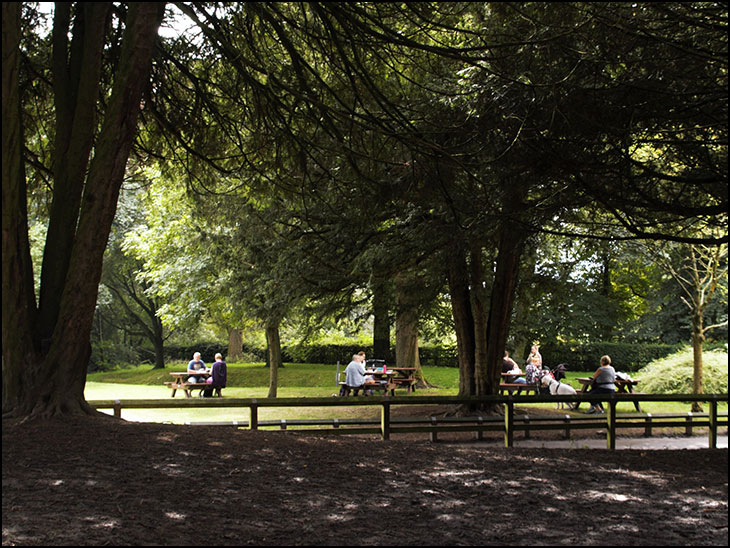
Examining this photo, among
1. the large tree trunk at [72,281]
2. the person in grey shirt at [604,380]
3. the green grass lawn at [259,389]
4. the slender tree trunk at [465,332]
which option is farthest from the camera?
the green grass lawn at [259,389]

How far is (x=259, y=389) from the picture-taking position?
2908cm

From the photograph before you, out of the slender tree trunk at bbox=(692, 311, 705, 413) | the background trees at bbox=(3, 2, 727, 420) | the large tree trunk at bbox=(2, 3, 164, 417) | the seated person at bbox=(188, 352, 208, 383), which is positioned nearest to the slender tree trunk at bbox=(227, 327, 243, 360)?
the seated person at bbox=(188, 352, 208, 383)

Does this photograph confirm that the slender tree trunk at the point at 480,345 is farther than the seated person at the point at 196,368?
No

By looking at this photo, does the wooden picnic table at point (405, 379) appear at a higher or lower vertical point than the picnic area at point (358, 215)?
lower

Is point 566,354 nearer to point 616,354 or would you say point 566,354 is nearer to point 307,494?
point 616,354

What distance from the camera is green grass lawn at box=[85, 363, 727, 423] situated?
2017cm

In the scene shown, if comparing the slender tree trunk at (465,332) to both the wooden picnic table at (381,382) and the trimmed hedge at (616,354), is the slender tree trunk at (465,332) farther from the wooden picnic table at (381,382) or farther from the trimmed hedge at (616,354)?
the trimmed hedge at (616,354)

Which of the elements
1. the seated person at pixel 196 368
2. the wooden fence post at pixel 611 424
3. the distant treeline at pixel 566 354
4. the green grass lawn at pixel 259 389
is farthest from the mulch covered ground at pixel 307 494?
the distant treeline at pixel 566 354

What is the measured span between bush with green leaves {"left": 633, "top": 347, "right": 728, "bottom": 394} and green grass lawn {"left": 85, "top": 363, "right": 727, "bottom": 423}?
0.64 m

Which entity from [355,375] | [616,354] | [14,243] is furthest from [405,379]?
[616,354]

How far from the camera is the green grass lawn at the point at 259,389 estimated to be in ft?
66.2

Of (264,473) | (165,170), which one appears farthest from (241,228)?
(264,473)

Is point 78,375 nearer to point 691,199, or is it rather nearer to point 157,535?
point 157,535

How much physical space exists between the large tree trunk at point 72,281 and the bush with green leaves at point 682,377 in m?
20.0
